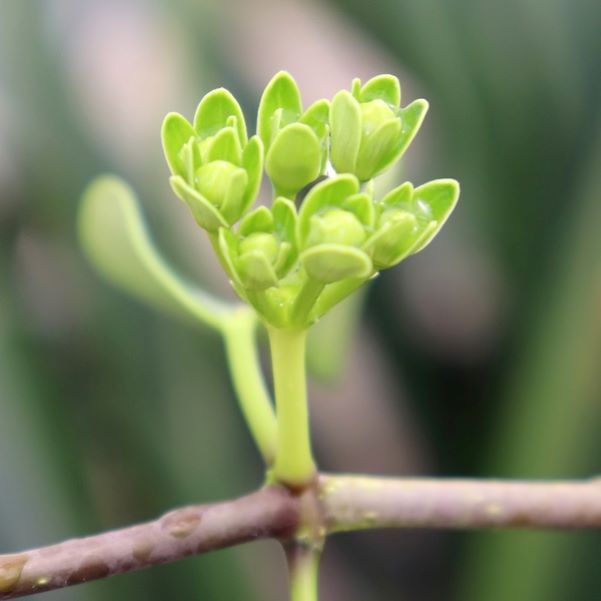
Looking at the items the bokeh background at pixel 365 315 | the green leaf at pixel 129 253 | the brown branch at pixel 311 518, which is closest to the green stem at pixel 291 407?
the brown branch at pixel 311 518

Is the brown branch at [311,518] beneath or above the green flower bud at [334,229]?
beneath

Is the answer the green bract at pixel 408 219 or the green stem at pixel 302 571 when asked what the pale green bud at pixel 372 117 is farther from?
the green stem at pixel 302 571

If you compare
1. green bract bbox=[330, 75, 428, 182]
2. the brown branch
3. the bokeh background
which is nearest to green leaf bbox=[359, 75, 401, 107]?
green bract bbox=[330, 75, 428, 182]

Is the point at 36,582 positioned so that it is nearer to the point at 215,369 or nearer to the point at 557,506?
the point at 557,506

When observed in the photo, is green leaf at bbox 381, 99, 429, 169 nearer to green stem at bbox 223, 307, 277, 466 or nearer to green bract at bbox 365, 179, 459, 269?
green bract at bbox 365, 179, 459, 269

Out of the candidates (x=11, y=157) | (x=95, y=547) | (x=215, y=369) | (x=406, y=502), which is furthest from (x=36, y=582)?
(x=11, y=157)
